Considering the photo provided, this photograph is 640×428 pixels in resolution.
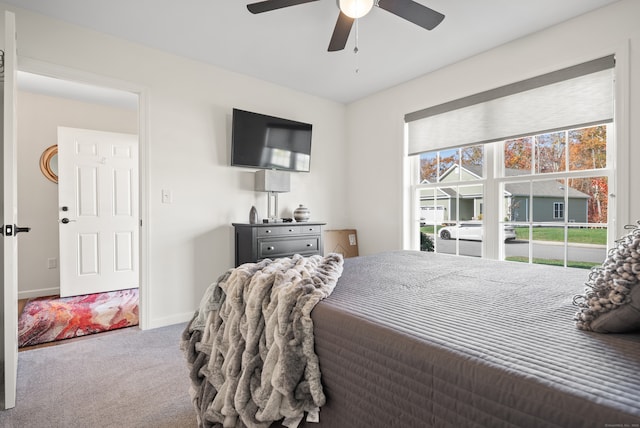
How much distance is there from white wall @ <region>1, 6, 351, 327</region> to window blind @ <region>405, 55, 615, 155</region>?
1780 mm

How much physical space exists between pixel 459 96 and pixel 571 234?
155 centimetres

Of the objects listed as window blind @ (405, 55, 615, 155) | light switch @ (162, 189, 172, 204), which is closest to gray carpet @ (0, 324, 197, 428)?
light switch @ (162, 189, 172, 204)

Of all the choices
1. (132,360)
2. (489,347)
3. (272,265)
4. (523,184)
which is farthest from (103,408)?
(523,184)

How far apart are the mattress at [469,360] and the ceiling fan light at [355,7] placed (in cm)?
156

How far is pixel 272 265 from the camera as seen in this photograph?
4.56 ft

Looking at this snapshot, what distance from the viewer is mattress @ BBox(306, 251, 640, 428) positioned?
22.6 inches

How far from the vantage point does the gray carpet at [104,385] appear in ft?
5.05

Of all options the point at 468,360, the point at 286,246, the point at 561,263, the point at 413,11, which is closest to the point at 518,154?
the point at 561,263

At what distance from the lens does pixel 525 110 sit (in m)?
2.66

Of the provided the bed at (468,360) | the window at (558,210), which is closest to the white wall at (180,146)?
the bed at (468,360)

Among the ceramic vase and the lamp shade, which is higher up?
the lamp shade

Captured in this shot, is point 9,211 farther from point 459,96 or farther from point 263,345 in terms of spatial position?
point 459,96

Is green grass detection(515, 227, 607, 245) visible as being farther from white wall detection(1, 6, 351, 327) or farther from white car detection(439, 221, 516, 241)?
white wall detection(1, 6, 351, 327)

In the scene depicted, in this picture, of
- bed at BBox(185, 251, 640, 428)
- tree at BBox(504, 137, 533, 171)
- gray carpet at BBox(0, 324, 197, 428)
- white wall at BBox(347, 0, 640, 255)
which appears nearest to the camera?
bed at BBox(185, 251, 640, 428)
